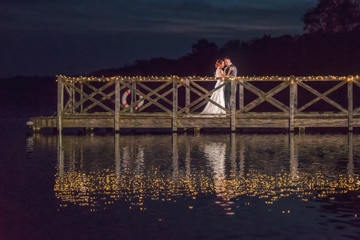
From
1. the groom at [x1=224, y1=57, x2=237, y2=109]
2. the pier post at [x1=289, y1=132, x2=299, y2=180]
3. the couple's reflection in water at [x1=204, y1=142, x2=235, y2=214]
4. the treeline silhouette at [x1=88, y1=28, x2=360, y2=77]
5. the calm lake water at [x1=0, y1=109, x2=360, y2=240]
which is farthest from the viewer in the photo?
the treeline silhouette at [x1=88, y1=28, x2=360, y2=77]

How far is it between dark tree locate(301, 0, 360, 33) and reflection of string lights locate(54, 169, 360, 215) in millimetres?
39659

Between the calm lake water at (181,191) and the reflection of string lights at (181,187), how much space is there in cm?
2

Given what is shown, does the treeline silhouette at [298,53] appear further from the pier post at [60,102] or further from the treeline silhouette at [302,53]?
the pier post at [60,102]

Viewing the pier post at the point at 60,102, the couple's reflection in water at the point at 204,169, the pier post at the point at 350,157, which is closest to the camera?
the couple's reflection in water at the point at 204,169

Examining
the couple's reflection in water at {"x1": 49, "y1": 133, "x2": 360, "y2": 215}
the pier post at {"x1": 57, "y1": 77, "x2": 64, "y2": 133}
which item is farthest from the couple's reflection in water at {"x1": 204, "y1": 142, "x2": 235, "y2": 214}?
the pier post at {"x1": 57, "y1": 77, "x2": 64, "y2": 133}

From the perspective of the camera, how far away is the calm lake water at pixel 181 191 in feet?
36.2

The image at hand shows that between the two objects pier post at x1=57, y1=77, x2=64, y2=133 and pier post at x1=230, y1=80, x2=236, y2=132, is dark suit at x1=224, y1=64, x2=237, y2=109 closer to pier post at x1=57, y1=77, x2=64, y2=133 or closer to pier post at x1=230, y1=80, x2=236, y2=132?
pier post at x1=230, y1=80, x2=236, y2=132

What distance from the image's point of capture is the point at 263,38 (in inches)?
2447

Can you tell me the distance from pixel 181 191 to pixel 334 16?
43.2 metres

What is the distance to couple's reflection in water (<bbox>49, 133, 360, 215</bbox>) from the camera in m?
14.0

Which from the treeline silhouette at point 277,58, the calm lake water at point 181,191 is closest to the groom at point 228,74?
the calm lake water at point 181,191

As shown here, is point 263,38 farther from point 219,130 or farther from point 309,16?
point 219,130

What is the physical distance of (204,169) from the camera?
57.3 feet

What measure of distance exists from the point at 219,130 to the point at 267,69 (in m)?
23.8
